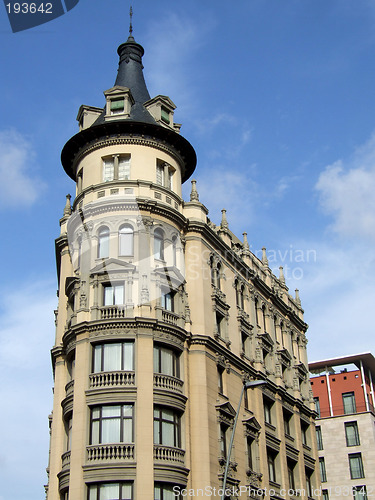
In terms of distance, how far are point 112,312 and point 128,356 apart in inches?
116

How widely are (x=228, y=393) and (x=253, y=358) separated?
22.6 ft

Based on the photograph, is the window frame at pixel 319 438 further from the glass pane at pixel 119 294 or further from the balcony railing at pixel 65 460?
the balcony railing at pixel 65 460

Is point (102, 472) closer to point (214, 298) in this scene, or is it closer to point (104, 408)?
point (104, 408)

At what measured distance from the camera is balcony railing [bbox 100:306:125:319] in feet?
137

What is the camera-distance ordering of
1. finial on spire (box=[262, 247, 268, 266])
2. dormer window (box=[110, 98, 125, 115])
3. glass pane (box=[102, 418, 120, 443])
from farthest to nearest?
finial on spire (box=[262, 247, 268, 266]) < dormer window (box=[110, 98, 125, 115]) < glass pane (box=[102, 418, 120, 443])

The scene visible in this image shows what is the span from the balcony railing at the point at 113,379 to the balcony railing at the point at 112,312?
3562 mm

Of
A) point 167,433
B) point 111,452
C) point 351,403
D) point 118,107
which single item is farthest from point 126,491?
point 351,403

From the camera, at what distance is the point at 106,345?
4141 centimetres

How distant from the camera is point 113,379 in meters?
39.9

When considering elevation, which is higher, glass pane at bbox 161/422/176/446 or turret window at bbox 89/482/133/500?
glass pane at bbox 161/422/176/446

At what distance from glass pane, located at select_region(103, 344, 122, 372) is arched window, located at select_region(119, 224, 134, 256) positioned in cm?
625

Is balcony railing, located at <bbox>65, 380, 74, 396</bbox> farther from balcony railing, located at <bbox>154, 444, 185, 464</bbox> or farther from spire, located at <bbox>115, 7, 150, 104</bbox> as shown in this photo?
spire, located at <bbox>115, 7, 150, 104</bbox>

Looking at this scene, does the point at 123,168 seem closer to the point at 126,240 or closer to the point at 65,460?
the point at 126,240

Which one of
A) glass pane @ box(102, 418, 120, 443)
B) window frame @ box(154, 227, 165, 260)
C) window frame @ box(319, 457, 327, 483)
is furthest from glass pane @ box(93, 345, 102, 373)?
window frame @ box(319, 457, 327, 483)
